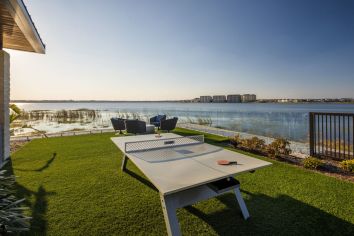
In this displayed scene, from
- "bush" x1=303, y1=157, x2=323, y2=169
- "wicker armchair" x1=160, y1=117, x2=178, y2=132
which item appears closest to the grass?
"bush" x1=303, y1=157, x2=323, y2=169

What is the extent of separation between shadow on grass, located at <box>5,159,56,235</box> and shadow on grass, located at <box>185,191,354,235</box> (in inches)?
87.7

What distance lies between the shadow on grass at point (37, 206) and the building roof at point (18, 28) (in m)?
3.54

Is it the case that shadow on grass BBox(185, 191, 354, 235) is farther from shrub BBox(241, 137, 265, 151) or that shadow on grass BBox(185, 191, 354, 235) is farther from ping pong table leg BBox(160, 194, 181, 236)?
shrub BBox(241, 137, 265, 151)

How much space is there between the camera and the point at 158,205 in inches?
125

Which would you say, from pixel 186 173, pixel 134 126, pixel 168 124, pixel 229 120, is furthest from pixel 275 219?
pixel 229 120

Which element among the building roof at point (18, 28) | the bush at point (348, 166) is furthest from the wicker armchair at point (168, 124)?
the bush at point (348, 166)

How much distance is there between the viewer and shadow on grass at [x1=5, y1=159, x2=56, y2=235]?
2.53 metres

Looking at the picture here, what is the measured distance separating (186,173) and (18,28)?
17.8ft

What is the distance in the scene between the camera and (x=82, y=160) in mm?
5625

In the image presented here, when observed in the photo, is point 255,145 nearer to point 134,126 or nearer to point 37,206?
point 134,126

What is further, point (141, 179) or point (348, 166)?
point (348, 166)

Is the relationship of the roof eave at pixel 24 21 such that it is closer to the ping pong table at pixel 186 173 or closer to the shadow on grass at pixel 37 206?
the ping pong table at pixel 186 173

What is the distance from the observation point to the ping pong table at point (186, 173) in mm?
1939

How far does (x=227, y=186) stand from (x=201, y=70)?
16733 millimetres
